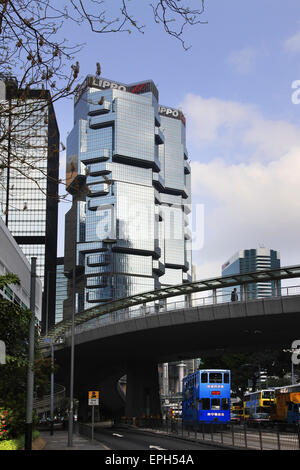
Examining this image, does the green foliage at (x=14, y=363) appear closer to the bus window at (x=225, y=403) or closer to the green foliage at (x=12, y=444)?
the green foliage at (x=12, y=444)

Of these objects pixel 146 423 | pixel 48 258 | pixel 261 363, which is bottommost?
pixel 146 423

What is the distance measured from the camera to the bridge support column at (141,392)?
69.2m

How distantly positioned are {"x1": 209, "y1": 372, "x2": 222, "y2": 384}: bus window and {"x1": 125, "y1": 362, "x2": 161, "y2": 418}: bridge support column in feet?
88.8

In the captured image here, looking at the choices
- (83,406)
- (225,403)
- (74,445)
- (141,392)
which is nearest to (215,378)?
(225,403)

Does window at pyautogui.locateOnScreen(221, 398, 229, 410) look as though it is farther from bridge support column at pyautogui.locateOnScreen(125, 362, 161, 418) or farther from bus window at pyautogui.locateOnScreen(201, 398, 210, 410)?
bridge support column at pyautogui.locateOnScreen(125, 362, 161, 418)

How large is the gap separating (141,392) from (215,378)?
27.5 meters

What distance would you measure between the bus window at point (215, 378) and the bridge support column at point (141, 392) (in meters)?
27.1

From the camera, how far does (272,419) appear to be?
5456cm

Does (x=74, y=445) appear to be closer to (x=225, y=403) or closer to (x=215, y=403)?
(x=215, y=403)

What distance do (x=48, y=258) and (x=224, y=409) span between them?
157 metres

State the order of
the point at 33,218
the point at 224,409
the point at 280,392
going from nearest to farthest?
the point at 224,409, the point at 280,392, the point at 33,218
